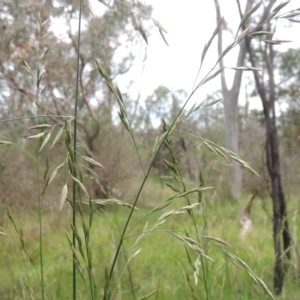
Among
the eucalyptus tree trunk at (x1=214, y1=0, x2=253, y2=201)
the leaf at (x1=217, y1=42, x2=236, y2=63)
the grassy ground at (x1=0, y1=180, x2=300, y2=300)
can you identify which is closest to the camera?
the leaf at (x1=217, y1=42, x2=236, y2=63)

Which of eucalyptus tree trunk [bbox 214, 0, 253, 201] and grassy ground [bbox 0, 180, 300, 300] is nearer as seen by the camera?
grassy ground [bbox 0, 180, 300, 300]

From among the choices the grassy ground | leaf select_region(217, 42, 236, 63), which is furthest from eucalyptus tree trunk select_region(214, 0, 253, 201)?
leaf select_region(217, 42, 236, 63)

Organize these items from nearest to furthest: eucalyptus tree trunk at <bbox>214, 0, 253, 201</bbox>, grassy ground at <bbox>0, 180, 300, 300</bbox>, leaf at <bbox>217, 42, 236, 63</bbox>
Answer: leaf at <bbox>217, 42, 236, 63</bbox>
grassy ground at <bbox>0, 180, 300, 300</bbox>
eucalyptus tree trunk at <bbox>214, 0, 253, 201</bbox>

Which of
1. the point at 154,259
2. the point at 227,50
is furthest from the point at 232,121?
the point at 227,50

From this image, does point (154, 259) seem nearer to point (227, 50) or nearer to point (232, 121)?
point (227, 50)

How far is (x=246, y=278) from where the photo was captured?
3428 millimetres

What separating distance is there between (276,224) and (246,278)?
0.57 metres

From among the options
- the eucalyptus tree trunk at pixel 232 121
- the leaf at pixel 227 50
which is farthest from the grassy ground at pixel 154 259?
the eucalyptus tree trunk at pixel 232 121

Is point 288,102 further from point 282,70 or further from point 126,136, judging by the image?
point 126,136

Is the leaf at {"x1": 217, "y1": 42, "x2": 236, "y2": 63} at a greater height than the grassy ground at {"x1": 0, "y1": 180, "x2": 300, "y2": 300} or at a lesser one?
greater

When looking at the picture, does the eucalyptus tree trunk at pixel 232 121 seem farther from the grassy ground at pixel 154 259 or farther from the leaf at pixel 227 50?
the leaf at pixel 227 50

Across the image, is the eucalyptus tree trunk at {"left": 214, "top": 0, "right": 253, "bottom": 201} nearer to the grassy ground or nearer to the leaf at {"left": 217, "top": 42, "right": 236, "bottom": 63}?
the grassy ground

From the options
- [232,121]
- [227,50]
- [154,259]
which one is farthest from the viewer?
[232,121]

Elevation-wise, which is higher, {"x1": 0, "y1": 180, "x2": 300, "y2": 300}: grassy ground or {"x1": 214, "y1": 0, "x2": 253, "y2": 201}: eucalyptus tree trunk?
{"x1": 214, "y1": 0, "x2": 253, "y2": 201}: eucalyptus tree trunk
